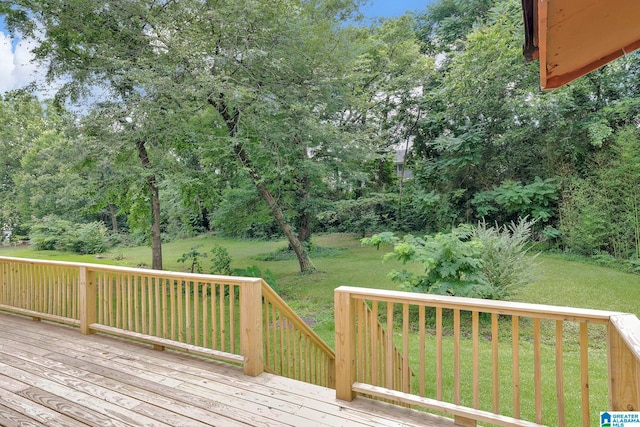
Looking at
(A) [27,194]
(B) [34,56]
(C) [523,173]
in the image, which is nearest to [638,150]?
(C) [523,173]

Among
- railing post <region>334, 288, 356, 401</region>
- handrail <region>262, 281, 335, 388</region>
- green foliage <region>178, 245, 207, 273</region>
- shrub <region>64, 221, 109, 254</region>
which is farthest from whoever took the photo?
shrub <region>64, 221, 109, 254</region>

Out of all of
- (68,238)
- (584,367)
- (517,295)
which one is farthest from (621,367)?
(68,238)

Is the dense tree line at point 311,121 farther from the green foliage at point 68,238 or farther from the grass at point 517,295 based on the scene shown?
the green foliage at point 68,238

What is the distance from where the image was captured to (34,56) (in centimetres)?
721

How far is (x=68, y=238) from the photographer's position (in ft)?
48.6

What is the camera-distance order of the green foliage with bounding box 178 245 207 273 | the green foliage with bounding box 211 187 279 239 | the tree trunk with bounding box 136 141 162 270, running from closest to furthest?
the tree trunk with bounding box 136 141 162 270 → the green foliage with bounding box 178 245 207 273 → the green foliage with bounding box 211 187 279 239

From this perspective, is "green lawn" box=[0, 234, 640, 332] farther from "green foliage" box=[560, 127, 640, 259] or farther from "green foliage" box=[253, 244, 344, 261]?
"green foliage" box=[560, 127, 640, 259]

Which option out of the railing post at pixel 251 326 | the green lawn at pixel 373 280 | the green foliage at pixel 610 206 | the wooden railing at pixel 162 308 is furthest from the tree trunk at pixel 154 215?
the green foliage at pixel 610 206

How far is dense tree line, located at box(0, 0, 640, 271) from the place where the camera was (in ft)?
21.8

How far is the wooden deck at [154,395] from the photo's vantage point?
2.06 m

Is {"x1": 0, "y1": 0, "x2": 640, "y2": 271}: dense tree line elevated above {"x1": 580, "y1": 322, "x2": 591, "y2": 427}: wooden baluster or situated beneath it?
elevated above

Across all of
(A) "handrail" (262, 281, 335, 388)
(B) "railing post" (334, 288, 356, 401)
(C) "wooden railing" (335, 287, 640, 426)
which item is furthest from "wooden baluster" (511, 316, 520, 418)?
(A) "handrail" (262, 281, 335, 388)

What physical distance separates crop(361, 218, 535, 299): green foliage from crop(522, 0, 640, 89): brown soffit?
3489 millimetres

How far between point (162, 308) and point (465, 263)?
4117 mm
